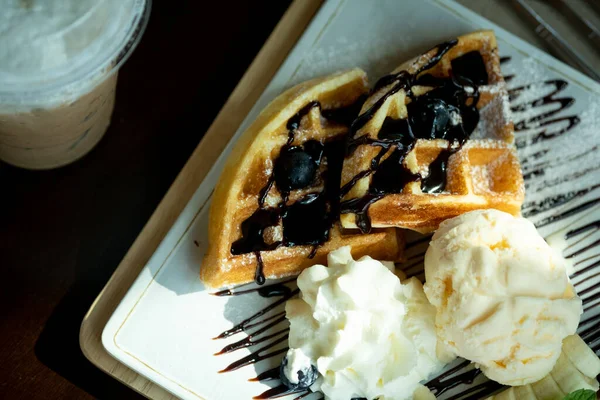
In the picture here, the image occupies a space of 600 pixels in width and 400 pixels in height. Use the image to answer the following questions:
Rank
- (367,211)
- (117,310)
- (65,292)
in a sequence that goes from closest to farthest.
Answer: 1. (367,211)
2. (117,310)
3. (65,292)

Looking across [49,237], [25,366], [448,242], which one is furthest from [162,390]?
[448,242]

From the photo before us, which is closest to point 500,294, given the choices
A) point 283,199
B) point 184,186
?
point 283,199

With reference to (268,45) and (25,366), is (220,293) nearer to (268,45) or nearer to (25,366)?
(25,366)

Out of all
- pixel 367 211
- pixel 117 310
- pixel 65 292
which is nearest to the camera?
pixel 367 211

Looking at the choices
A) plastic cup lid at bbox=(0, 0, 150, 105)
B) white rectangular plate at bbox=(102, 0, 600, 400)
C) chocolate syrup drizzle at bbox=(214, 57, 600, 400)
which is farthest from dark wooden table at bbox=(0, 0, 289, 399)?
plastic cup lid at bbox=(0, 0, 150, 105)

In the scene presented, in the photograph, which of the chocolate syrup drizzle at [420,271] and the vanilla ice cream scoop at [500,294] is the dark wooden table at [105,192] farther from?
the vanilla ice cream scoop at [500,294]

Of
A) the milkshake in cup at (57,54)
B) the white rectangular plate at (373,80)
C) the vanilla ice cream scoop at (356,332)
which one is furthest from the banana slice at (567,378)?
the milkshake in cup at (57,54)
